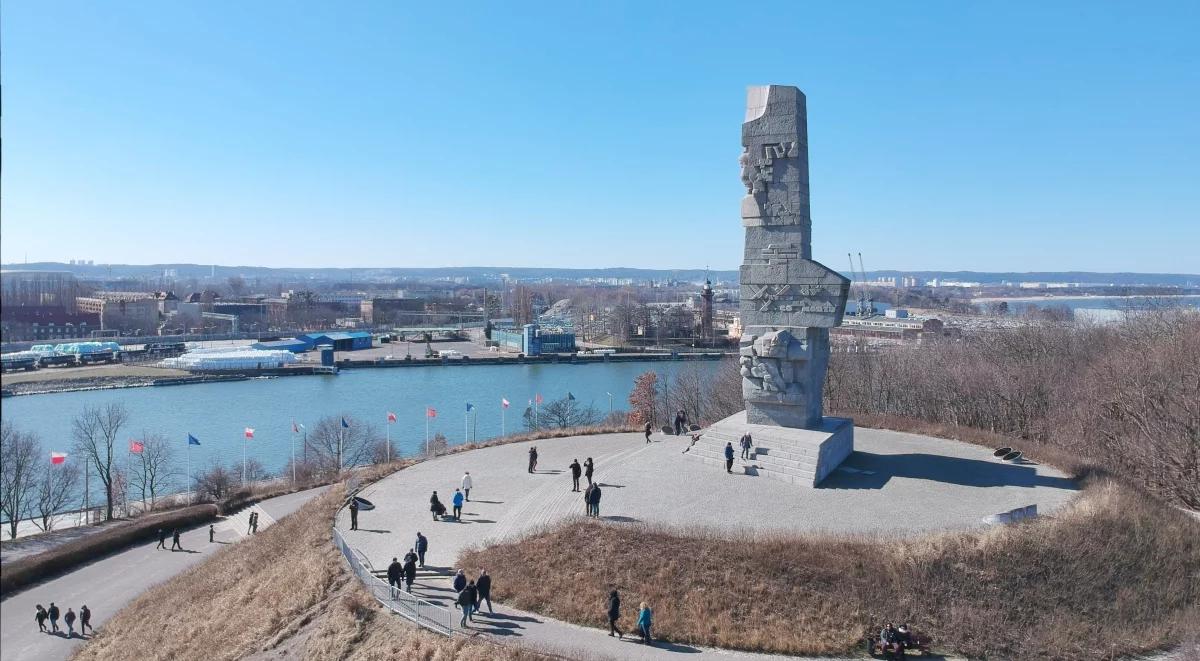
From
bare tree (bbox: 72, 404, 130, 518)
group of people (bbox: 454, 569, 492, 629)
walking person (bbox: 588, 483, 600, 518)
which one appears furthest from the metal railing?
bare tree (bbox: 72, 404, 130, 518)

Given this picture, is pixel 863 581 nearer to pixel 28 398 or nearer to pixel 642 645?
pixel 642 645

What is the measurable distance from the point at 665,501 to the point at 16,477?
864 inches

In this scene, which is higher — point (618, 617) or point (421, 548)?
point (421, 548)

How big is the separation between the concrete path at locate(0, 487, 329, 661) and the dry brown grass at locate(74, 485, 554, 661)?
797 mm

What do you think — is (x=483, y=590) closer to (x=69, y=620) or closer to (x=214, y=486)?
(x=69, y=620)

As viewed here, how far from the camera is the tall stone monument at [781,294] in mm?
18516

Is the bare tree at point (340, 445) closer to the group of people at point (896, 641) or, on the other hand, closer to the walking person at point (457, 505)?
the walking person at point (457, 505)

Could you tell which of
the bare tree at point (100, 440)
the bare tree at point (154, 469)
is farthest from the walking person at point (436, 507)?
the bare tree at point (154, 469)

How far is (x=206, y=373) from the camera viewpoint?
7244 centimetres

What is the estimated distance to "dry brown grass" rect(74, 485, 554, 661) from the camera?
38.5 ft

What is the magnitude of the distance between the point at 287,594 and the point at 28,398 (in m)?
55.1

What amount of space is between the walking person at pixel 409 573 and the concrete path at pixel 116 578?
7.59 m

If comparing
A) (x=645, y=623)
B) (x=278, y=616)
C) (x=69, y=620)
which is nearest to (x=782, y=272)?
(x=645, y=623)

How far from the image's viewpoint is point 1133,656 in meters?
12.0
